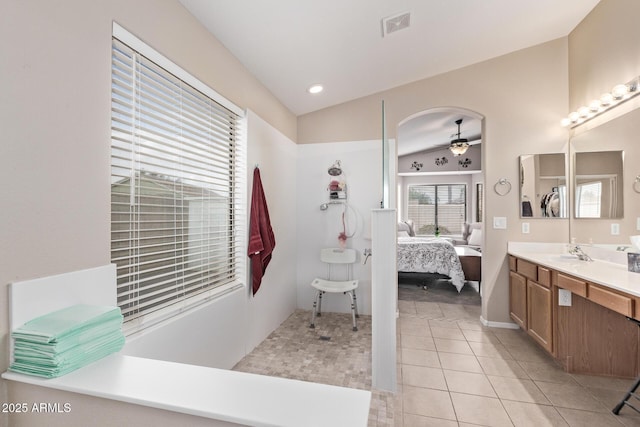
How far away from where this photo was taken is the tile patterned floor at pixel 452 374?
1.76 meters

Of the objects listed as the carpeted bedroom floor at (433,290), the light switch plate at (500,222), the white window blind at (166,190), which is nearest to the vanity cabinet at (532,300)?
the light switch plate at (500,222)

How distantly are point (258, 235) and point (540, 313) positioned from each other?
2.55 m

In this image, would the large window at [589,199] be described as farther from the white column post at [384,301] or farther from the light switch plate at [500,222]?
the white column post at [384,301]

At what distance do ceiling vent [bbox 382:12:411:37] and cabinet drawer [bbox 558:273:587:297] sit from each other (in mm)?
2271

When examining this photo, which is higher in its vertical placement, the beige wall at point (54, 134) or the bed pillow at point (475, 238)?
the beige wall at point (54, 134)

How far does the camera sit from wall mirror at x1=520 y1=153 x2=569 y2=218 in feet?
9.73

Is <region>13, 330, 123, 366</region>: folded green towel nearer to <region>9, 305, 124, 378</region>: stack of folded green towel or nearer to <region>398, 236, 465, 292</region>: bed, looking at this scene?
<region>9, 305, 124, 378</region>: stack of folded green towel

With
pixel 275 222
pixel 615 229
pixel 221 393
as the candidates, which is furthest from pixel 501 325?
pixel 221 393

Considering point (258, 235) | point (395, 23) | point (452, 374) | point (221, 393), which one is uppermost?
point (395, 23)

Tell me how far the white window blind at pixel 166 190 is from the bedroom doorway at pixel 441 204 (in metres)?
2.27

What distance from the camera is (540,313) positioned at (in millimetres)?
2482

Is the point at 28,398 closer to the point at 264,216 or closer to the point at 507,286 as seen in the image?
the point at 264,216

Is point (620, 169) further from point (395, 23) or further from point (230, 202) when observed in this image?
point (230, 202)

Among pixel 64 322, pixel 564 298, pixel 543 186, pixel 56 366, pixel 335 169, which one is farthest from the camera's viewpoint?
pixel 335 169
